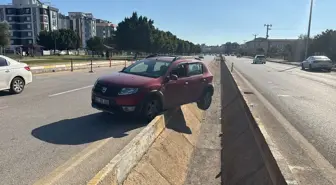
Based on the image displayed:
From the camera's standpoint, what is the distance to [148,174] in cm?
482

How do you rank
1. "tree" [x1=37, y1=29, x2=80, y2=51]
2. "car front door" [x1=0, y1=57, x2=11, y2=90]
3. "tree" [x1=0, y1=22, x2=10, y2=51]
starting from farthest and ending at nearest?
"tree" [x1=37, y1=29, x2=80, y2=51], "tree" [x1=0, y1=22, x2=10, y2=51], "car front door" [x1=0, y1=57, x2=11, y2=90]

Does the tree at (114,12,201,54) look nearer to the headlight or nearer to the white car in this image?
the white car

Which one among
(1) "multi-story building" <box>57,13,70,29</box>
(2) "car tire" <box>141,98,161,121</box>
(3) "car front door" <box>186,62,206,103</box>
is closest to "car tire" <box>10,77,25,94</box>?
(2) "car tire" <box>141,98,161,121</box>

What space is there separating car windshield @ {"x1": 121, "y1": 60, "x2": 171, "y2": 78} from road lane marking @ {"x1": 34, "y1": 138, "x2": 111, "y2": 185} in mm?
2496

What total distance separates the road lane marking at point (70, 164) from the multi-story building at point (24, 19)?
12226 centimetres

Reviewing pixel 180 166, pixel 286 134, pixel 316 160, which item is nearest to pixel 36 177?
pixel 180 166

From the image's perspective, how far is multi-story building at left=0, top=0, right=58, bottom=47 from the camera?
373ft

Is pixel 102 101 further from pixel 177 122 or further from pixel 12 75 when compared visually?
pixel 12 75

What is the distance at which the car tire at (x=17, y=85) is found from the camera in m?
11.0

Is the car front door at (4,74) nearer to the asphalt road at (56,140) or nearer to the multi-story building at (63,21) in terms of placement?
the asphalt road at (56,140)

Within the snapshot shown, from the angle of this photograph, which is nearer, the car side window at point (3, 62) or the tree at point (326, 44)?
the car side window at point (3, 62)

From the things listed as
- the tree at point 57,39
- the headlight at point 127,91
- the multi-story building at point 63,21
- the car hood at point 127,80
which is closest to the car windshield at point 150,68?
the car hood at point 127,80

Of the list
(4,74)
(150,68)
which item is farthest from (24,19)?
(150,68)

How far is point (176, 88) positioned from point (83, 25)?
149993 mm
